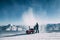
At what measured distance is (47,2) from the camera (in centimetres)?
154

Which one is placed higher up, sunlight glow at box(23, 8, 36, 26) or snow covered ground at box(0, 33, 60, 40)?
sunlight glow at box(23, 8, 36, 26)

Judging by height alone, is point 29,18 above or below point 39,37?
above

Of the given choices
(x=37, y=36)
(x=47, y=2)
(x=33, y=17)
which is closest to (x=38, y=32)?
(x=37, y=36)

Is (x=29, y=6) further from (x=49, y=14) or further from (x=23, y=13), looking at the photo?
(x=49, y=14)

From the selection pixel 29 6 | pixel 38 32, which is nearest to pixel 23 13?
pixel 29 6

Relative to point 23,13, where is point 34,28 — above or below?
below

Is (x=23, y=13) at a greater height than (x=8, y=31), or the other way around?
(x=23, y=13)

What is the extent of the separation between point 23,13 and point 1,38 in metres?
0.47

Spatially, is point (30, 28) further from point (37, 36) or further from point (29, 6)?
point (29, 6)

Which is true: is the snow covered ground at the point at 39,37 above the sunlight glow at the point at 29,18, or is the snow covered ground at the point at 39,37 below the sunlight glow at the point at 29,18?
below

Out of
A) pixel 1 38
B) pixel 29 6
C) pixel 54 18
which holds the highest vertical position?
pixel 29 6

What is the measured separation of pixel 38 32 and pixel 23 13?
34 centimetres

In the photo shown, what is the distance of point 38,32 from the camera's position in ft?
5.01

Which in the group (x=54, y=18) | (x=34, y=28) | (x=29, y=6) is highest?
(x=29, y=6)
